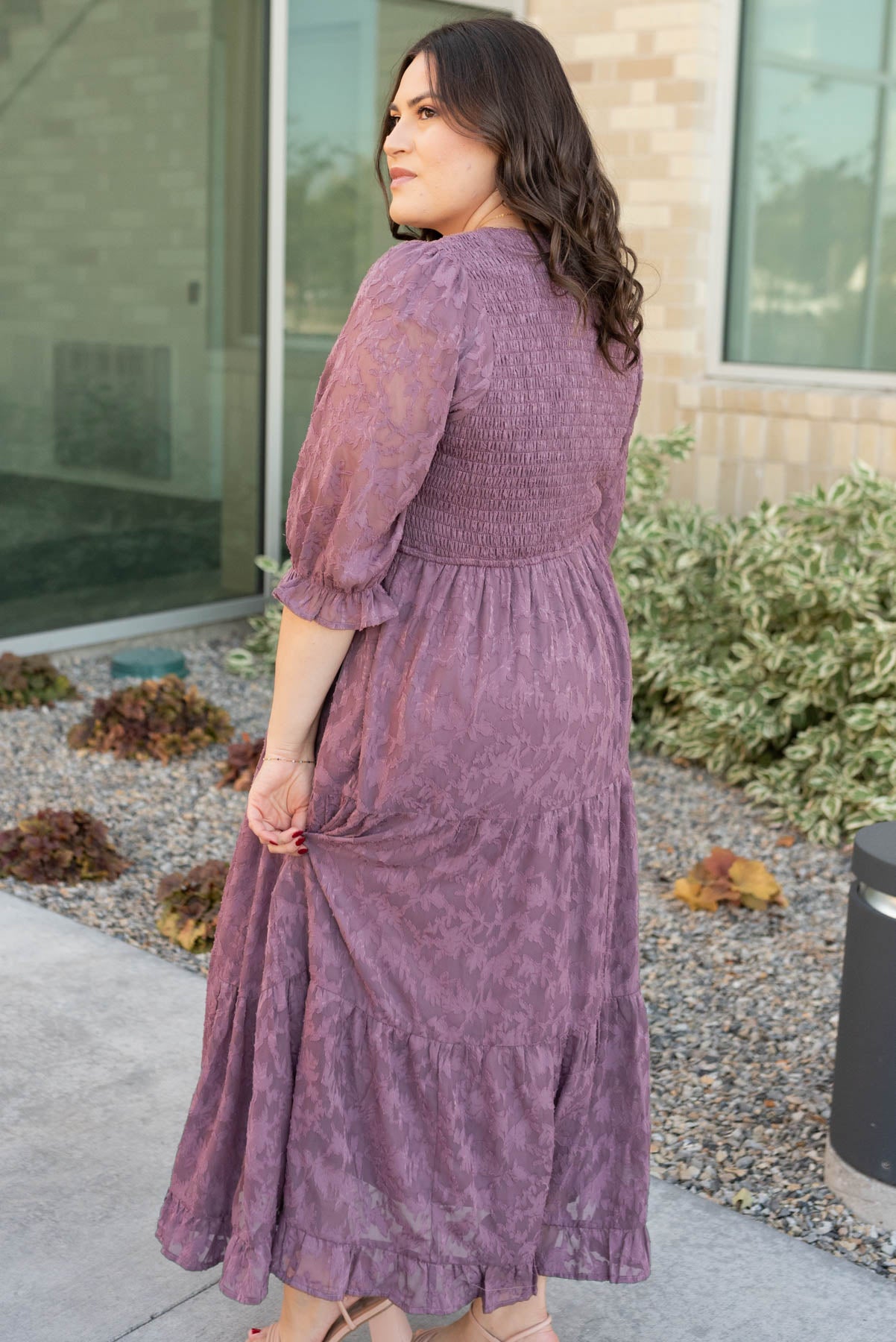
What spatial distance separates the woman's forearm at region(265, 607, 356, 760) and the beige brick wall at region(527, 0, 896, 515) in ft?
14.1

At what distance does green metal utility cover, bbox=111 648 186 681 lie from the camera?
5793mm

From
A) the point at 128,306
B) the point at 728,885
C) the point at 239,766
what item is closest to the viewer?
the point at 728,885

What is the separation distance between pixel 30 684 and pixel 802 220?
138 inches

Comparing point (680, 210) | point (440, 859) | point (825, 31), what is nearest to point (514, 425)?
point (440, 859)

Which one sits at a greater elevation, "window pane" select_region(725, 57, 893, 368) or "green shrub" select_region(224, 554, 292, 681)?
"window pane" select_region(725, 57, 893, 368)

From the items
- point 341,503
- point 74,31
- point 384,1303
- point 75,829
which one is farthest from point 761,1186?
point 74,31

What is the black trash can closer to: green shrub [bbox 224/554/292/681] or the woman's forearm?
the woman's forearm

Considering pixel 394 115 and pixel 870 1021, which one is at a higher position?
pixel 394 115

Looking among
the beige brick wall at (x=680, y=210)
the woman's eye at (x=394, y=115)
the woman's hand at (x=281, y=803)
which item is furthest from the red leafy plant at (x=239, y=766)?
the woman's eye at (x=394, y=115)

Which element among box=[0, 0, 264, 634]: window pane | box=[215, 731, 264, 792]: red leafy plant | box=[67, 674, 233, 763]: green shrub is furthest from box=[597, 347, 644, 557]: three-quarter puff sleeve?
box=[0, 0, 264, 634]: window pane

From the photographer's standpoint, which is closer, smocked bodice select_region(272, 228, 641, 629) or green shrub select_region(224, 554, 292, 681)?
smocked bodice select_region(272, 228, 641, 629)

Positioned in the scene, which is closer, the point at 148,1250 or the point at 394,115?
the point at 394,115

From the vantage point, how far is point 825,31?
5.89 m

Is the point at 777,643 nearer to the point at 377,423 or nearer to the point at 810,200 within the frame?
the point at 810,200
